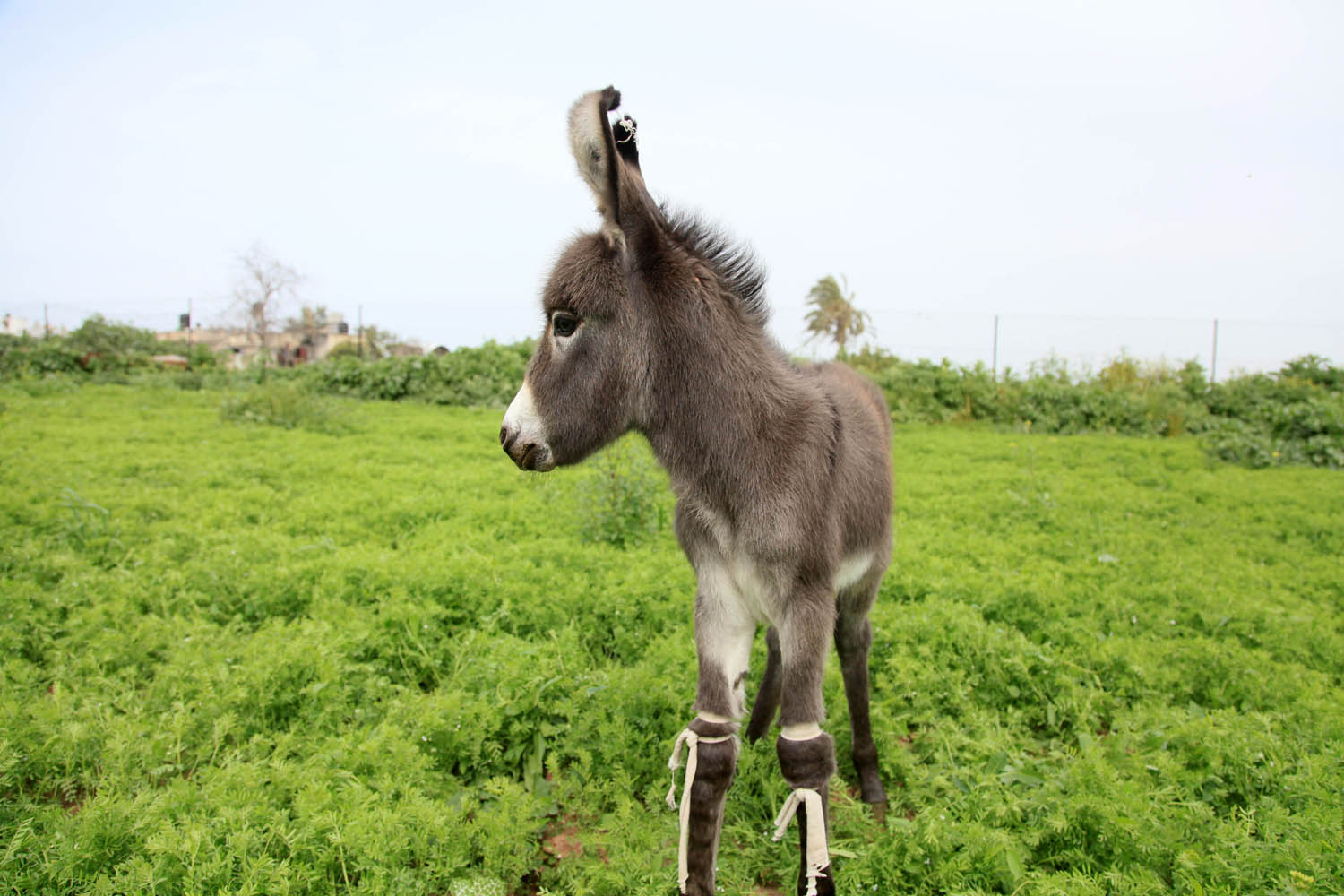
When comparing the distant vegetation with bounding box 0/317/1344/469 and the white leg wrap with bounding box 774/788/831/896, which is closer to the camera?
the white leg wrap with bounding box 774/788/831/896

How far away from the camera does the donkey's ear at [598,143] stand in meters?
2.22

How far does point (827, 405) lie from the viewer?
2850 mm

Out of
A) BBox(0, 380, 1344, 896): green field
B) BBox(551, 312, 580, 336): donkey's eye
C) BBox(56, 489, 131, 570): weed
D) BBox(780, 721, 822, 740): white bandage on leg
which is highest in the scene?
BBox(551, 312, 580, 336): donkey's eye

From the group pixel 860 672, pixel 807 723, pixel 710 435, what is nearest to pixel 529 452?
pixel 710 435

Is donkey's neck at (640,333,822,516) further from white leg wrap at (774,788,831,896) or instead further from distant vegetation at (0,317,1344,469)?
distant vegetation at (0,317,1344,469)

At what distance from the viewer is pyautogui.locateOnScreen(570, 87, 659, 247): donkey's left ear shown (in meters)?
2.23

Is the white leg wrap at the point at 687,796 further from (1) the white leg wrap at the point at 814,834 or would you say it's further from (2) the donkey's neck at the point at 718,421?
(2) the donkey's neck at the point at 718,421

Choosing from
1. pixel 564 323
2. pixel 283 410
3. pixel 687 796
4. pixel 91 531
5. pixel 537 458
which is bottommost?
pixel 687 796

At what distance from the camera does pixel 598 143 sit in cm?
225

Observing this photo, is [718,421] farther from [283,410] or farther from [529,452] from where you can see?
[283,410]

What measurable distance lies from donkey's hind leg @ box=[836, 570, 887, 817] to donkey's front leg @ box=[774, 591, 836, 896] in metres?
0.95

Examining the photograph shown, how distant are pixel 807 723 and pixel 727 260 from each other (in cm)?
166

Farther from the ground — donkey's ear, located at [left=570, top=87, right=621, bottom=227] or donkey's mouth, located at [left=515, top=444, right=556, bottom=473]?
donkey's ear, located at [left=570, top=87, right=621, bottom=227]

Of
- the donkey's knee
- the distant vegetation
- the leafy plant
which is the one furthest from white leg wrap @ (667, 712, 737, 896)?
the distant vegetation
